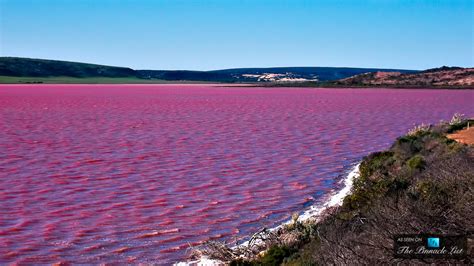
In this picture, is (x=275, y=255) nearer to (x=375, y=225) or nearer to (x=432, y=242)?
(x=375, y=225)

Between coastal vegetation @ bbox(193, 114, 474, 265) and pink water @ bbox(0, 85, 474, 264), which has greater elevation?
coastal vegetation @ bbox(193, 114, 474, 265)

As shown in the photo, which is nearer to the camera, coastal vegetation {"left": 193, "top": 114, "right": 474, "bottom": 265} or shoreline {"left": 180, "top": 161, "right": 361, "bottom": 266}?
coastal vegetation {"left": 193, "top": 114, "right": 474, "bottom": 265}

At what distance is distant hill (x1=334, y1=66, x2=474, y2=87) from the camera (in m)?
97.3

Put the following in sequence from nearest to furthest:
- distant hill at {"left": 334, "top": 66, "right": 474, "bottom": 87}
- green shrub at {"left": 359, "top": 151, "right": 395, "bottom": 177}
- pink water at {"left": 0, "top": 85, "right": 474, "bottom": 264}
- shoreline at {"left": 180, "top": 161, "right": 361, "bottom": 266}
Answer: shoreline at {"left": 180, "top": 161, "right": 361, "bottom": 266} < pink water at {"left": 0, "top": 85, "right": 474, "bottom": 264} < green shrub at {"left": 359, "top": 151, "right": 395, "bottom": 177} < distant hill at {"left": 334, "top": 66, "right": 474, "bottom": 87}

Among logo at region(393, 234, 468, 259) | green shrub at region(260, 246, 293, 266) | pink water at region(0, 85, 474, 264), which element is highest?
logo at region(393, 234, 468, 259)

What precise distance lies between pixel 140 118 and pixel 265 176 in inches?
771

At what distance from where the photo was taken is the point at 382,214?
5.43m

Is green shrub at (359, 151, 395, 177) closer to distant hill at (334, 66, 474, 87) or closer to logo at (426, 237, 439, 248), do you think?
logo at (426, 237, 439, 248)

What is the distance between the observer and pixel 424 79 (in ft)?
342

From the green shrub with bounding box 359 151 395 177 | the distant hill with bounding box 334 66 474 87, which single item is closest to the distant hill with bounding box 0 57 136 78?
the distant hill with bounding box 334 66 474 87

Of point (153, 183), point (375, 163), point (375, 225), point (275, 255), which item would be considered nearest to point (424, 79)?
point (375, 163)

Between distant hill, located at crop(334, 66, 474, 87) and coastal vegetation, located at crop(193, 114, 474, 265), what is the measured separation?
8806 cm

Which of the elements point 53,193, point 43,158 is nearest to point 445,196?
point 53,193

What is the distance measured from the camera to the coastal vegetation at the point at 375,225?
4.77m
